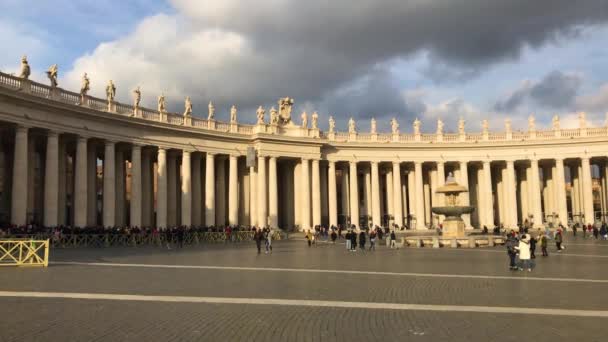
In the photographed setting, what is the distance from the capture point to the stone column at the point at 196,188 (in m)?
67.2

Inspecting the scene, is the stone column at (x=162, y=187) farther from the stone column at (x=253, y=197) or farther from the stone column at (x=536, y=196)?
the stone column at (x=536, y=196)

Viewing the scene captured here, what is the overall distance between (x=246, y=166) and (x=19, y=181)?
106 feet

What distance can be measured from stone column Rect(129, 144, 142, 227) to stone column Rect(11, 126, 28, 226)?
1305 cm

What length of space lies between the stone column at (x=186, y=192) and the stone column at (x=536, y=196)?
4879 cm

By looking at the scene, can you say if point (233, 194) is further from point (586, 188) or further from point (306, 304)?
point (306, 304)

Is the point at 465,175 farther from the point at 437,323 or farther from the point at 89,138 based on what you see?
the point at 437,323

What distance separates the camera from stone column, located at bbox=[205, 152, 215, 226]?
6431 cm

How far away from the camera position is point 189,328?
480 inches

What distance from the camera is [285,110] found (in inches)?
2933

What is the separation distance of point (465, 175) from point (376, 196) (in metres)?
14.2

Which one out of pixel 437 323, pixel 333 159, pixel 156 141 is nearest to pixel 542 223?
pixel 333 159

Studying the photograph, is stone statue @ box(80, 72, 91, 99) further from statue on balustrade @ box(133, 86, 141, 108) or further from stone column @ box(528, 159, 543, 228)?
stone column @ box(528, 159, 543, 228)

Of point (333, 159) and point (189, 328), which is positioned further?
point (333, 159)

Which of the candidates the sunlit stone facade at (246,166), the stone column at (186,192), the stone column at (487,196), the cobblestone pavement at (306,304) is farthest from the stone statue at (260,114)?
the cobblestone pavement at (306,304)
